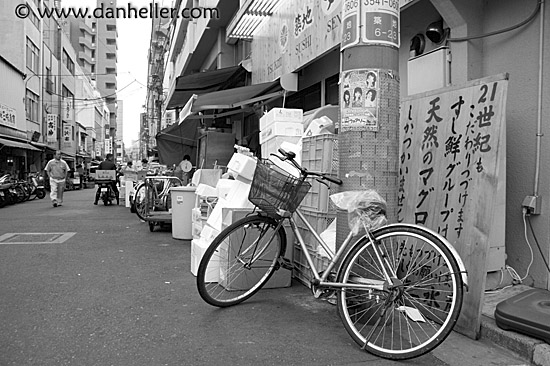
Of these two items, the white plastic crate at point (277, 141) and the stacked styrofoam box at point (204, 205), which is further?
the white plastic crate at point (277, 141)

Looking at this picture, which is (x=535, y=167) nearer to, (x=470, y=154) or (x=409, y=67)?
(x=470, y=154)

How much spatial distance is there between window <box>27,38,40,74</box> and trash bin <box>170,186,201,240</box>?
2803 centimetres

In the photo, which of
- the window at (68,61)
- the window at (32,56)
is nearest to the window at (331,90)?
the window at (32,56)

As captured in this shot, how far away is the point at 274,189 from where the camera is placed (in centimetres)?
387

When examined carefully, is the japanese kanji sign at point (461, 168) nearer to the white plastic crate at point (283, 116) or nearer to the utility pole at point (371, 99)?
the utility pole at point (371, 99)

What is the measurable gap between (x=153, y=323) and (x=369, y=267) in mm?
1821

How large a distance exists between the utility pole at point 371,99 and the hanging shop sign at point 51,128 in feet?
115

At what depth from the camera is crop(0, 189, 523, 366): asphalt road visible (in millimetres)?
3156

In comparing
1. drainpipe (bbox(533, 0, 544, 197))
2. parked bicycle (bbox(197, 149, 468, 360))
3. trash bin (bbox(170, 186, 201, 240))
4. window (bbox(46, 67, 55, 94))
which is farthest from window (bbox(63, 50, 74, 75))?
drainpipe (bbox(533, 0, 544, 197))

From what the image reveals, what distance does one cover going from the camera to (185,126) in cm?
1537

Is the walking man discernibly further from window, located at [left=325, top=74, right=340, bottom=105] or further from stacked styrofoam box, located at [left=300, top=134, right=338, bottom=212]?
stacked styrofoam box, located at [left=300, top=134, right=338, bottom=212]

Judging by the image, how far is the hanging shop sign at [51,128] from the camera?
34.5 metres

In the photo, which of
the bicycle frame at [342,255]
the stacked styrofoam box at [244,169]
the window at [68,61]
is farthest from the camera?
the window at [68,61]

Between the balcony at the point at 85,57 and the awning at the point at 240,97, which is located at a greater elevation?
the balcony at the point at 85,57
